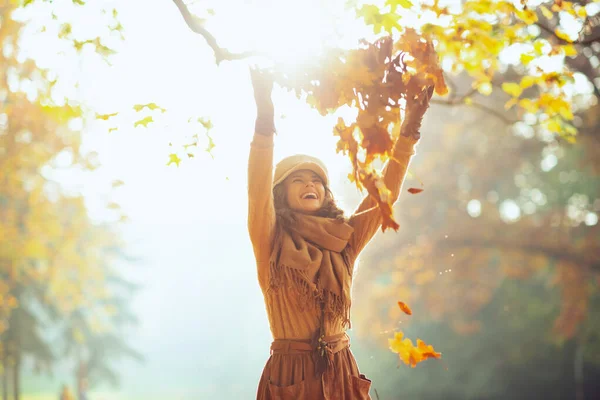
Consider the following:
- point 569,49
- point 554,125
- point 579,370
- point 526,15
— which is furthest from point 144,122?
point 579,370

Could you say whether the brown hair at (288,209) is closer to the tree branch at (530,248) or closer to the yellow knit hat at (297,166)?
the yellow knit hat at (297,166)

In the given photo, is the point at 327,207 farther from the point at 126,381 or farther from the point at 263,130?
the point at 126,381

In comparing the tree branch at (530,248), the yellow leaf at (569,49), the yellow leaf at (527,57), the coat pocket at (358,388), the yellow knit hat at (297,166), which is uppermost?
the tree branch at (530,248)

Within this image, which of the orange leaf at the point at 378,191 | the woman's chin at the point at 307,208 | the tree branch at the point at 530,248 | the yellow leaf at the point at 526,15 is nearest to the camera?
the orange leaf at the point at 378,191

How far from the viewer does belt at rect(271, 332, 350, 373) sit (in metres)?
2.04

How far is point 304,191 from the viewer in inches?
88.4

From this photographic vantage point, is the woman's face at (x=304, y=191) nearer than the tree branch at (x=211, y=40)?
No

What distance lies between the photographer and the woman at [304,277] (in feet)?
6.59

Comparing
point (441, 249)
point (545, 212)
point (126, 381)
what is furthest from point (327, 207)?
point (126, 381)

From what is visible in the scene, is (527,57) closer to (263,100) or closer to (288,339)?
(263,100)

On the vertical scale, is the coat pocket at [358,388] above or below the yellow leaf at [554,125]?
below

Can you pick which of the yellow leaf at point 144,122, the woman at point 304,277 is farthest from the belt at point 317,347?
the yellow leaf at point 144,122

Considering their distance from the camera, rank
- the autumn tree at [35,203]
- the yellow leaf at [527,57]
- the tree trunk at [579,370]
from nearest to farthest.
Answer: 1. the yellow leaf at [527,57]
2. the autumn tree at [35,203]
3. the tree trunk at [579,370]

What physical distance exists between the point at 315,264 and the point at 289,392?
417 millimetres
